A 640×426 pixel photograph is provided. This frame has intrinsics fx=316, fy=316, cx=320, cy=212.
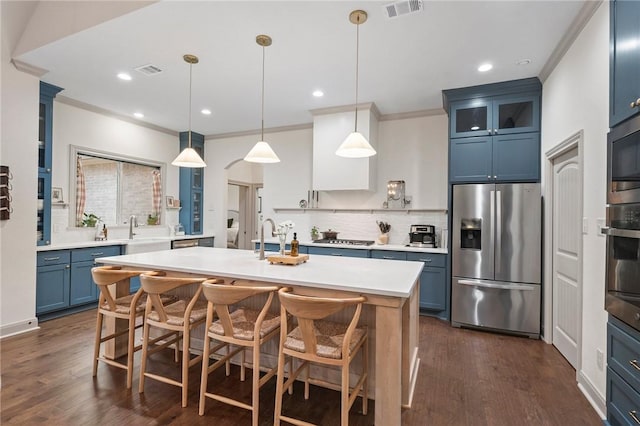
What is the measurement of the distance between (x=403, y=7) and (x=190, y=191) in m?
5.07

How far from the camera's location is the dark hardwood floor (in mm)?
2094

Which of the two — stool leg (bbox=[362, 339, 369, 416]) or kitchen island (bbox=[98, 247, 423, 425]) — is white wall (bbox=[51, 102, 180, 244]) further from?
stool leg (bbox=[362, 339, 369, 416])

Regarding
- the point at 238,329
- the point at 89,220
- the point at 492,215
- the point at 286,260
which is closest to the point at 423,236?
the point at 492,215

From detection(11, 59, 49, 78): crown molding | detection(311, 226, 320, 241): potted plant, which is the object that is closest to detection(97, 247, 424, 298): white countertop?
detection(311, 226, 320, 241): potted plant

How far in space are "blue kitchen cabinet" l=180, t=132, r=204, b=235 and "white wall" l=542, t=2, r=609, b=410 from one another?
19.2 feet

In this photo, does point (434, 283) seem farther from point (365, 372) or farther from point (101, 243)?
point (101, 243)

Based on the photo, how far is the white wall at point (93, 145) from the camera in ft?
14.5

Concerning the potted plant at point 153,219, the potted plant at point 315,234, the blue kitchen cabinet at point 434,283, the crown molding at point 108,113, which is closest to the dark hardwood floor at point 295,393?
the blue kitchen cabinet at point 434,283

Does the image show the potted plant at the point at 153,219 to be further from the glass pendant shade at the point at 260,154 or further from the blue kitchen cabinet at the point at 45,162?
the glass pendant shade at the point at 260,154

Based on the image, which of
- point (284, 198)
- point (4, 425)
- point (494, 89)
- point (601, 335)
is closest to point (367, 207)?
point (284, 198)

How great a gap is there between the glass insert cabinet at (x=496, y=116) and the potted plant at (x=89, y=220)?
5.30 meters

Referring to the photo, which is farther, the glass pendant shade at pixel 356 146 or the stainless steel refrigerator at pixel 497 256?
the stainless steel refrigerator at pixel 497 256

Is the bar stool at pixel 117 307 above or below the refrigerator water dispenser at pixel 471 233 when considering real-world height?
below

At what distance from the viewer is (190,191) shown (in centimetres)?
620
